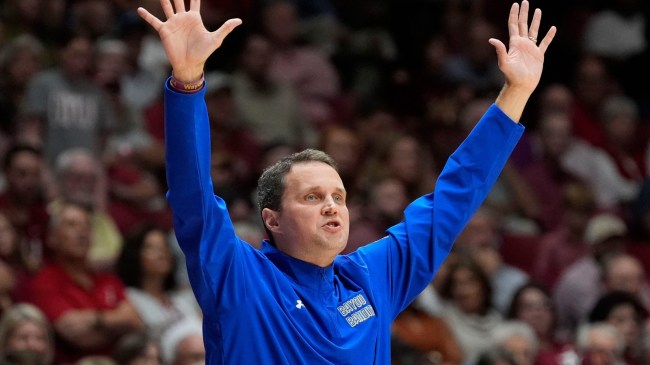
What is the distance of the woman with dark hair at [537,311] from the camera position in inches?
287

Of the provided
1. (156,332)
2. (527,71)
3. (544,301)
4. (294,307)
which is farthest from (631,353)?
(294,307)

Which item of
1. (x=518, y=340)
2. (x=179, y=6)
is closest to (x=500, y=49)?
(x=179, y=6)

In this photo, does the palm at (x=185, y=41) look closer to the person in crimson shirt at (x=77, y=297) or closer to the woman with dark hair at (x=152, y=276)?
the person in crimson shirt at (x=77, y=297)

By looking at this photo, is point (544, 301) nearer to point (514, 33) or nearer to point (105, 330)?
point (105, 330)

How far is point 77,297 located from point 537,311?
2636 millimetres

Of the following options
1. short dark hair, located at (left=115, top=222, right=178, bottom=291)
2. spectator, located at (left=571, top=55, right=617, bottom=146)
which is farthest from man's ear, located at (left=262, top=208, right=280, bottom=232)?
spectator, located at (left=571, top=55, right=617, bottom=146)

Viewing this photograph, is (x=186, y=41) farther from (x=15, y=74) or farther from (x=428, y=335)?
(x=15, y=74)

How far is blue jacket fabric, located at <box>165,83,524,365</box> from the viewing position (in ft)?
10.8

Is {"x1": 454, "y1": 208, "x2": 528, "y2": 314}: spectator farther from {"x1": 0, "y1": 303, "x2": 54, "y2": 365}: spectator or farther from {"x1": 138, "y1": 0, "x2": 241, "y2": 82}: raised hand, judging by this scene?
{"x1": 138, "y1": 0, "x2": 241, "y2": 82}: raised hand

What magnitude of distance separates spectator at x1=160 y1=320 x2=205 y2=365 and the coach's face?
2363 millimetres

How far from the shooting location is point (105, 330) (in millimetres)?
6113

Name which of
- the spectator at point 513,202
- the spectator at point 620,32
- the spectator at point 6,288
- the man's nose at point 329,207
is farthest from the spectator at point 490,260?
the man's nose at point 329,207

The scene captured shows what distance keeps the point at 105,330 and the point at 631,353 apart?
3035mm

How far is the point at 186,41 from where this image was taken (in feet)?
10.9
